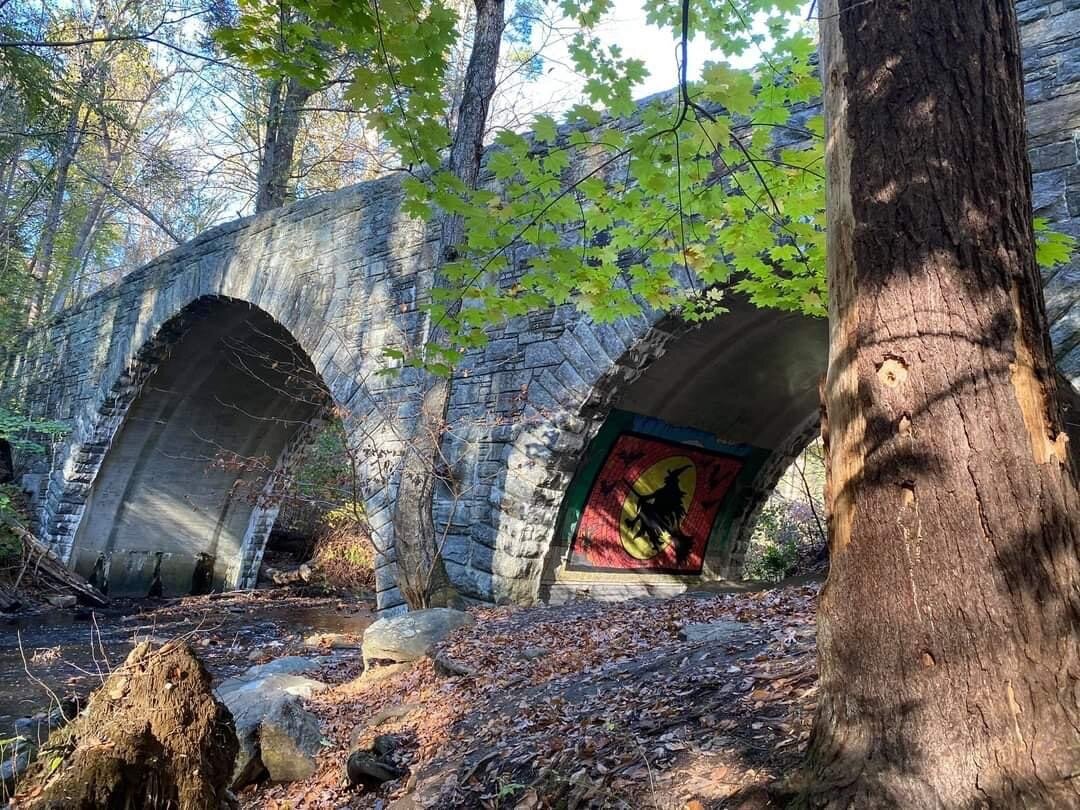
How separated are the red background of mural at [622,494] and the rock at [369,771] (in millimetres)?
4685

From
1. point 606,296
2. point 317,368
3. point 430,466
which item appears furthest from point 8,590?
point 606,296

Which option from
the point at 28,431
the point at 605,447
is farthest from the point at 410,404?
the point at 28,431

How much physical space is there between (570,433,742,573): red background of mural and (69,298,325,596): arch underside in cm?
567

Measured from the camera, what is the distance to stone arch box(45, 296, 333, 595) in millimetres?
12188

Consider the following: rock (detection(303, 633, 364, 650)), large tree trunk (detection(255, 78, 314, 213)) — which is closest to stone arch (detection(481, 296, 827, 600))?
rock (detection(303, 633, 364, 650))

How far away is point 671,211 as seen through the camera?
369 centimetres

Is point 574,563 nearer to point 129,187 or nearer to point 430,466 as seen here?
point 430,466

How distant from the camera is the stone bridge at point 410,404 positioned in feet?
22.2

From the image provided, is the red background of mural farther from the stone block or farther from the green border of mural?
the stone block

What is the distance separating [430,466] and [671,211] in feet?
11.9

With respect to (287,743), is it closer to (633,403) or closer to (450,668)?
(450,668)

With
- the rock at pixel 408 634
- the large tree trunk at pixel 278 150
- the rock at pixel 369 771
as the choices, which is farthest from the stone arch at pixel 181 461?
the rock at pixel 369 771

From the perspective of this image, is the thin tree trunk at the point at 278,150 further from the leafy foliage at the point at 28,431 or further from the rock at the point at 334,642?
the rock at the point at 334,642

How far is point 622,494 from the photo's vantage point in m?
8.60
